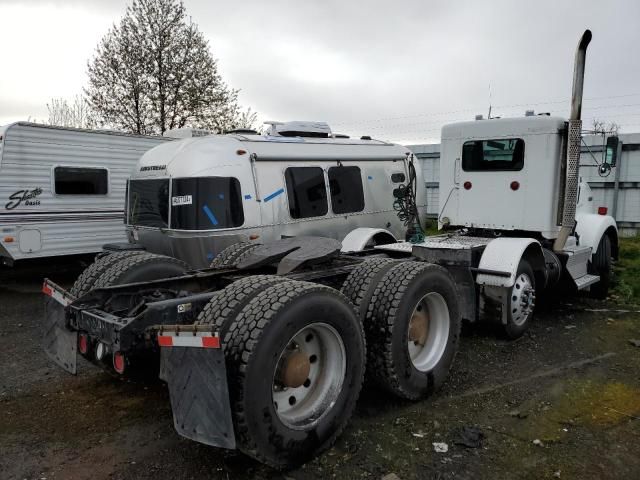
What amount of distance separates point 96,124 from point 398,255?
16868mm

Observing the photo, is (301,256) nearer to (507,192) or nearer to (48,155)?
(507,192)

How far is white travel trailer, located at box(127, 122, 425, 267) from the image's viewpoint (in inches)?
272

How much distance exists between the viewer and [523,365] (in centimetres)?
529

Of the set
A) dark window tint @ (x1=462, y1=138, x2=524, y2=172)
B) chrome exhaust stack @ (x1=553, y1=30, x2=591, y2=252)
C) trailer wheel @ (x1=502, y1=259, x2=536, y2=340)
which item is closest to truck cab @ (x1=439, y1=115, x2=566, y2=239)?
dark window tint @ (x1=462, y1=138, x2=524, y2=172)

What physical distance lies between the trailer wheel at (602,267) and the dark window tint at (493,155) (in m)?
2.15

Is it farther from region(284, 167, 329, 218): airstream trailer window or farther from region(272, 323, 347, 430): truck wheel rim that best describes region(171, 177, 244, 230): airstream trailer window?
region(272, 323, 347, 430): truck wheel rim

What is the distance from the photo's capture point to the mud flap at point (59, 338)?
3.78 metres

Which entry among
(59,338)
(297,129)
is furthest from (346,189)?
(59,338)

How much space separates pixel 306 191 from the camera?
800 cm

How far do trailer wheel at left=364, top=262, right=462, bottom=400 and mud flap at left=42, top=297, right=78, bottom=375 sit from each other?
221 cm

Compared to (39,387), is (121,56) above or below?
above

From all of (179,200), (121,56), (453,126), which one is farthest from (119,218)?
(121,56)

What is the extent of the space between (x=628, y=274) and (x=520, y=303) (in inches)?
167

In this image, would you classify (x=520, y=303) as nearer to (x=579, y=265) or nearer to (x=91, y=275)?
(x=579, y=265)
